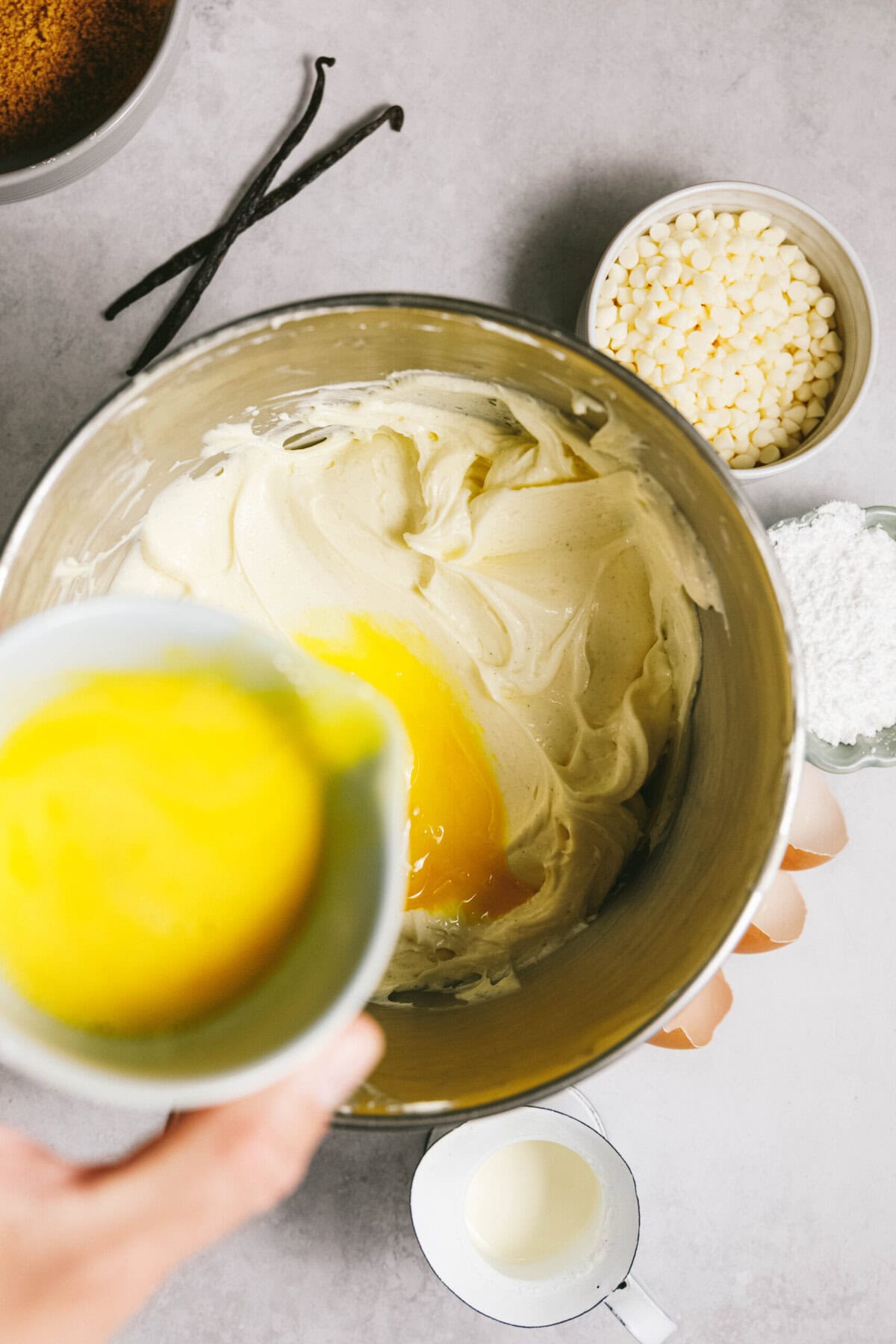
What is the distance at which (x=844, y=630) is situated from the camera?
1204 mm

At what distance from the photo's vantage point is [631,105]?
51.4 inches

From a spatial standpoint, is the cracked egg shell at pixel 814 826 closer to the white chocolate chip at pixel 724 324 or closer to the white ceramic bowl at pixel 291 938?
the white chocolate chip at pixel 724 324

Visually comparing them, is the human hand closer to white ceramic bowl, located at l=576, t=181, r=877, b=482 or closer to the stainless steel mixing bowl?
the stainless steel mixing bowl

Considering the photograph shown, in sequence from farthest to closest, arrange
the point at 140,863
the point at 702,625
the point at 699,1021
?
the point at 699,1021
the point at 702,625
the point at 140,863

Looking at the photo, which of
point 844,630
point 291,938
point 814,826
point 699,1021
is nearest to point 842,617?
point 844,630

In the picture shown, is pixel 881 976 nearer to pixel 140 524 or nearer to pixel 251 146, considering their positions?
pixel 140 524

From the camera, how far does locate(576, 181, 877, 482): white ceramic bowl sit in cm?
119

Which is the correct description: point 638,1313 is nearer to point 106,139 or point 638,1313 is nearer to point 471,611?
point 471,611

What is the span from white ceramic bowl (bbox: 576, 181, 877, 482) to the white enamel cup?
844mm

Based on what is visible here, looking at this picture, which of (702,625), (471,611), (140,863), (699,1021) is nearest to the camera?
(140,863)

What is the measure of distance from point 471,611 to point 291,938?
0.52m

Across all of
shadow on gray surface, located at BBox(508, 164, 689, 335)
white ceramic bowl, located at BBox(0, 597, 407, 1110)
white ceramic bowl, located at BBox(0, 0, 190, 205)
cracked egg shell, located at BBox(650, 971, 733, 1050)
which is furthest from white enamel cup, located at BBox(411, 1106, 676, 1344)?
white ceramic bowl, located at BBox(0, 0, 190, 205)

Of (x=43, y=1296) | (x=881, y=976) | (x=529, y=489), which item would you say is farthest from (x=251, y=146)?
(x=881, y=976)

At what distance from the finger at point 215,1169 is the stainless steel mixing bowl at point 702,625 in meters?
0.05
